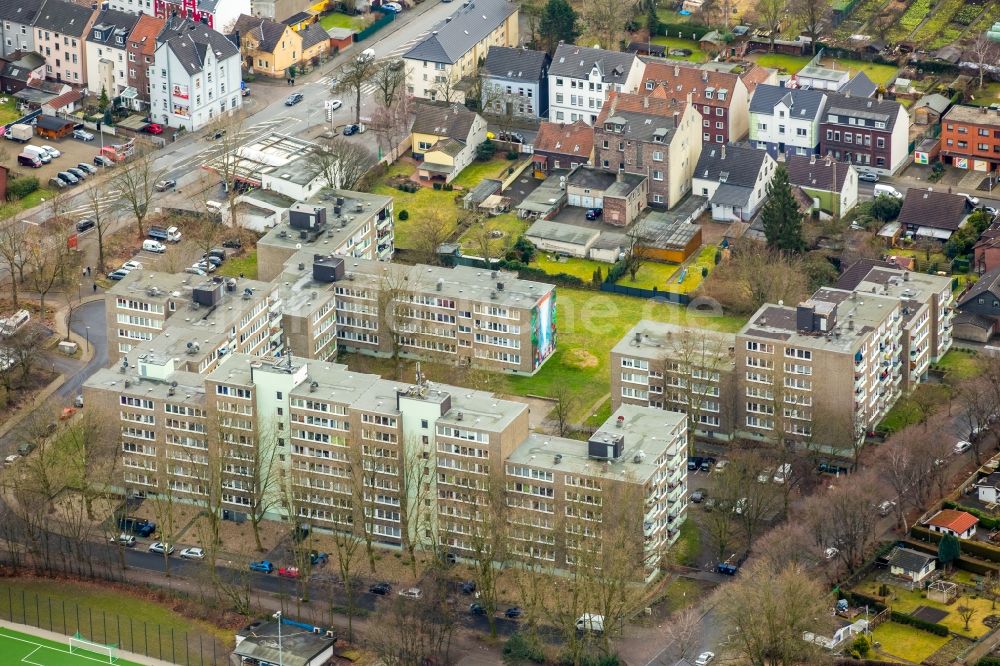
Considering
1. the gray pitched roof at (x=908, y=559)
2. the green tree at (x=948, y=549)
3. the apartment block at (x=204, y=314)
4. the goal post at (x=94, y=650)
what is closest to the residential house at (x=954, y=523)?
the green tree at (x=948, y=549)

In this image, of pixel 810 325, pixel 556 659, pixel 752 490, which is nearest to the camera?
pixel 556 659

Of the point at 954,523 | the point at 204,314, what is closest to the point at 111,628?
the point at 204,314

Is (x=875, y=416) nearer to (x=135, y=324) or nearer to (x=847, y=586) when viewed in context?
(x=847, y=586)

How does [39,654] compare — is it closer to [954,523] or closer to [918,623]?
[918,623]

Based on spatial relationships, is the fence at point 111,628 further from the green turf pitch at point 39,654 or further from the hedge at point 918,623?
the hedge at point 918,623

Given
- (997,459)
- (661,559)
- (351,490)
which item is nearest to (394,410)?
(351,490)

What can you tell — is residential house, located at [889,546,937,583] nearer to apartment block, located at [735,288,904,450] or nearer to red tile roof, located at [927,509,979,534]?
red tile roof, located at [927,509,979,534]
